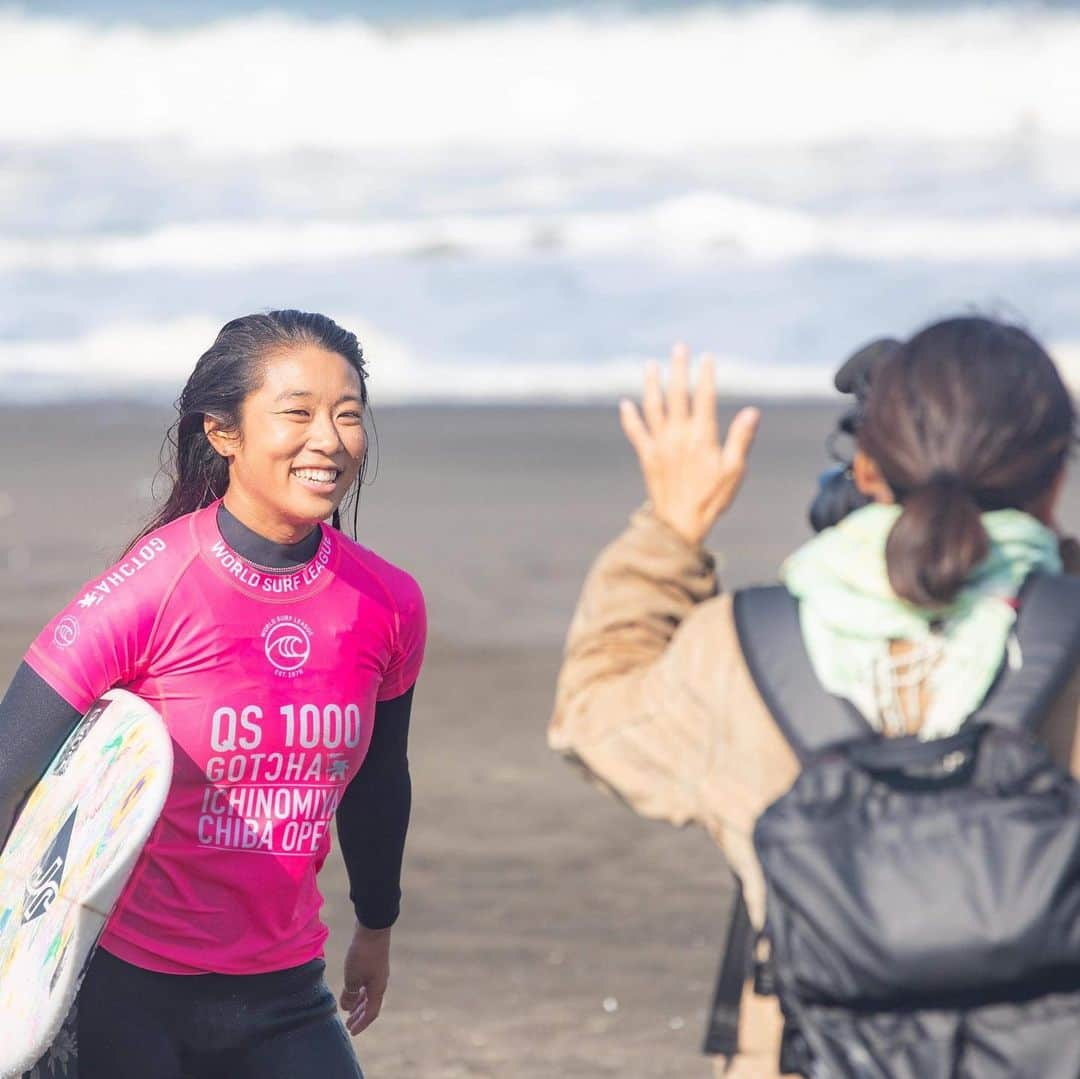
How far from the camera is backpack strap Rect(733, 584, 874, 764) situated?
6.61 feet

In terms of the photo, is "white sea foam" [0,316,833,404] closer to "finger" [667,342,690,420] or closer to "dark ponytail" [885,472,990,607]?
"finger" [667,342,690,420]

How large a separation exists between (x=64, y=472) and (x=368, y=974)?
10787 millimetres

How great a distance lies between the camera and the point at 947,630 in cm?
202

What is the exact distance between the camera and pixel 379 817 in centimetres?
314

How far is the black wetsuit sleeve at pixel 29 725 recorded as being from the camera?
272 cm


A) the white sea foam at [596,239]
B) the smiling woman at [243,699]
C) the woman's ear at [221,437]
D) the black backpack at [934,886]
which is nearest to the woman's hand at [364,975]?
the smiling woman at [243,699]

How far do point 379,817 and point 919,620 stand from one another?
4.37ft

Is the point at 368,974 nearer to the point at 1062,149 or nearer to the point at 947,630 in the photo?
the point at 947,630

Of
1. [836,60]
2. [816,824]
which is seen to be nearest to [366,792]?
[816,824]

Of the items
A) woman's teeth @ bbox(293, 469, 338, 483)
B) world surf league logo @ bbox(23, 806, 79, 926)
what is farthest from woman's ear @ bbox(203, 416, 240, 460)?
world surf league logo @ bbox(23, 806, 79, 926)

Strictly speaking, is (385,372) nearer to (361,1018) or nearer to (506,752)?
(506,752)

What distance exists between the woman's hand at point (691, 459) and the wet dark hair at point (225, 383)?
832mm

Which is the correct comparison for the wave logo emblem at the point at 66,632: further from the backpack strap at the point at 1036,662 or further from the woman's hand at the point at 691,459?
the backpack strap at the point at 1036,662

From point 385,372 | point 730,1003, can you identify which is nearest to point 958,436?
point 730,1003
